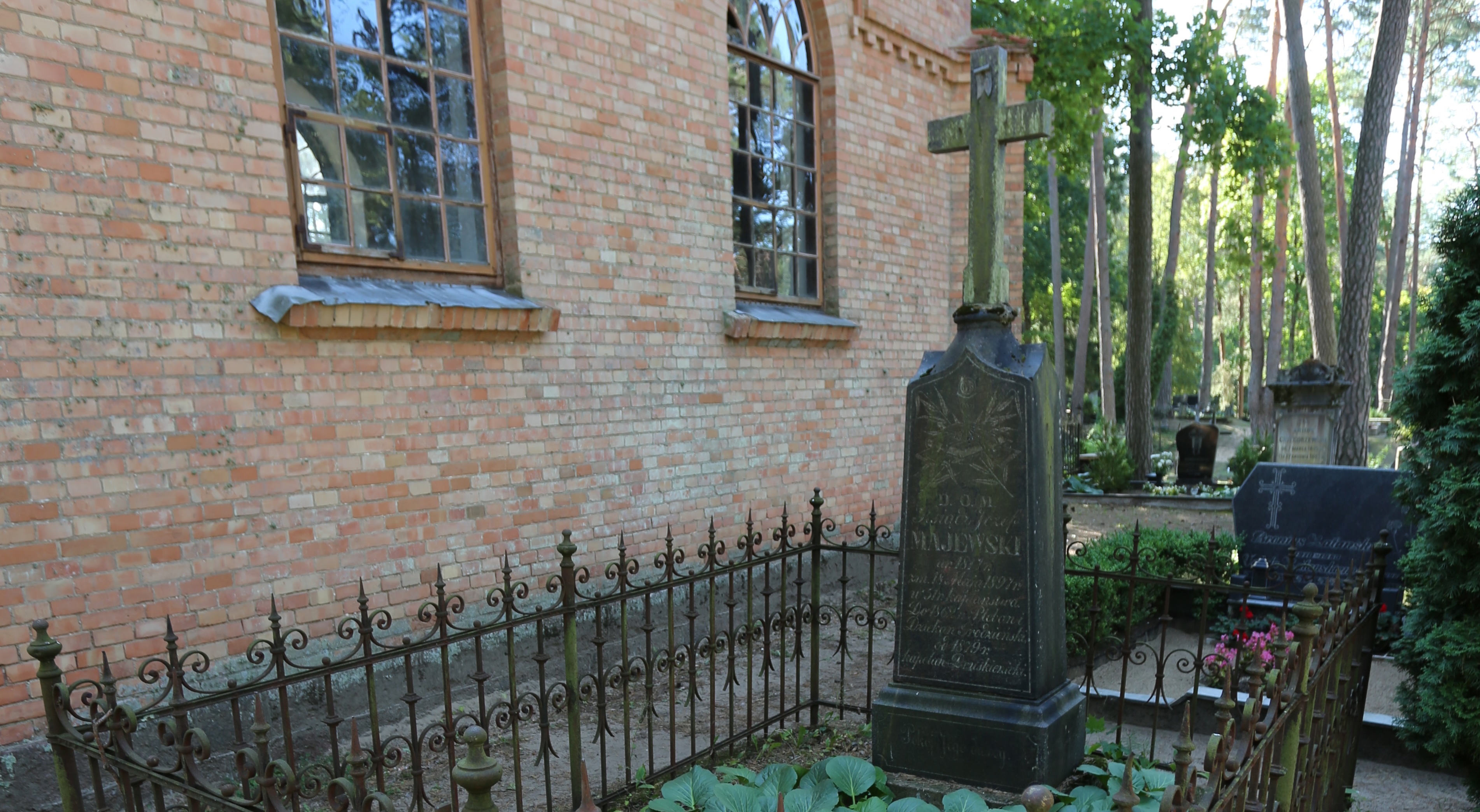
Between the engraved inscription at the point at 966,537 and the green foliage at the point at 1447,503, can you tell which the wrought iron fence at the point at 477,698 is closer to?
the engraved inscription at the point at 966,537

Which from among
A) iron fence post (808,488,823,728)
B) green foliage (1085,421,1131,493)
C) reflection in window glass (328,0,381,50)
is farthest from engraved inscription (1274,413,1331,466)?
reflection in window glass (328,0,381,50)

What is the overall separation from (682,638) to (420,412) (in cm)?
264

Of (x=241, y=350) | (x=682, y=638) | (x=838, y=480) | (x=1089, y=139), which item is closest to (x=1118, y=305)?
(x=1089, y=139)

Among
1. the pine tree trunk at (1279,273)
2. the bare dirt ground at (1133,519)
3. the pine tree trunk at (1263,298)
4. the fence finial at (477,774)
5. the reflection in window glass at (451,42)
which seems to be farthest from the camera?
the pine tree trunk at (1279,273)

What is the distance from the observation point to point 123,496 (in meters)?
3.61

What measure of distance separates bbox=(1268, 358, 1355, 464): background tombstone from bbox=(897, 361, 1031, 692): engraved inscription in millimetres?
9532

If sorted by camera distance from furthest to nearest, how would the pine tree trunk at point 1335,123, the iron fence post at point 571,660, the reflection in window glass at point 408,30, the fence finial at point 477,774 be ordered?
the pine tree trunk at point 1335,123, the reflection in window glass at point 408,30, the iron fence post at point 571,660, the fence finial at point 477,774

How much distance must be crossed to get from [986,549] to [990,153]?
1825mm

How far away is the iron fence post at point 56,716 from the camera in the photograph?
2.20 m

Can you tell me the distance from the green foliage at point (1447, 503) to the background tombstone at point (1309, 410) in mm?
7813

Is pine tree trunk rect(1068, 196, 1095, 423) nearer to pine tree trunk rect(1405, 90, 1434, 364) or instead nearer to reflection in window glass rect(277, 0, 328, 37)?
pine tree trunk rect(1405, 90, 1434, 364)

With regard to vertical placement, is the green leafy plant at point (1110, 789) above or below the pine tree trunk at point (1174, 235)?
below

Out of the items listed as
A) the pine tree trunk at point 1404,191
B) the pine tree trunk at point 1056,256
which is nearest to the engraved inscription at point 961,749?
the pine tree trunk at point 1056,256

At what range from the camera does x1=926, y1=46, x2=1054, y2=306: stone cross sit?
367 cm
